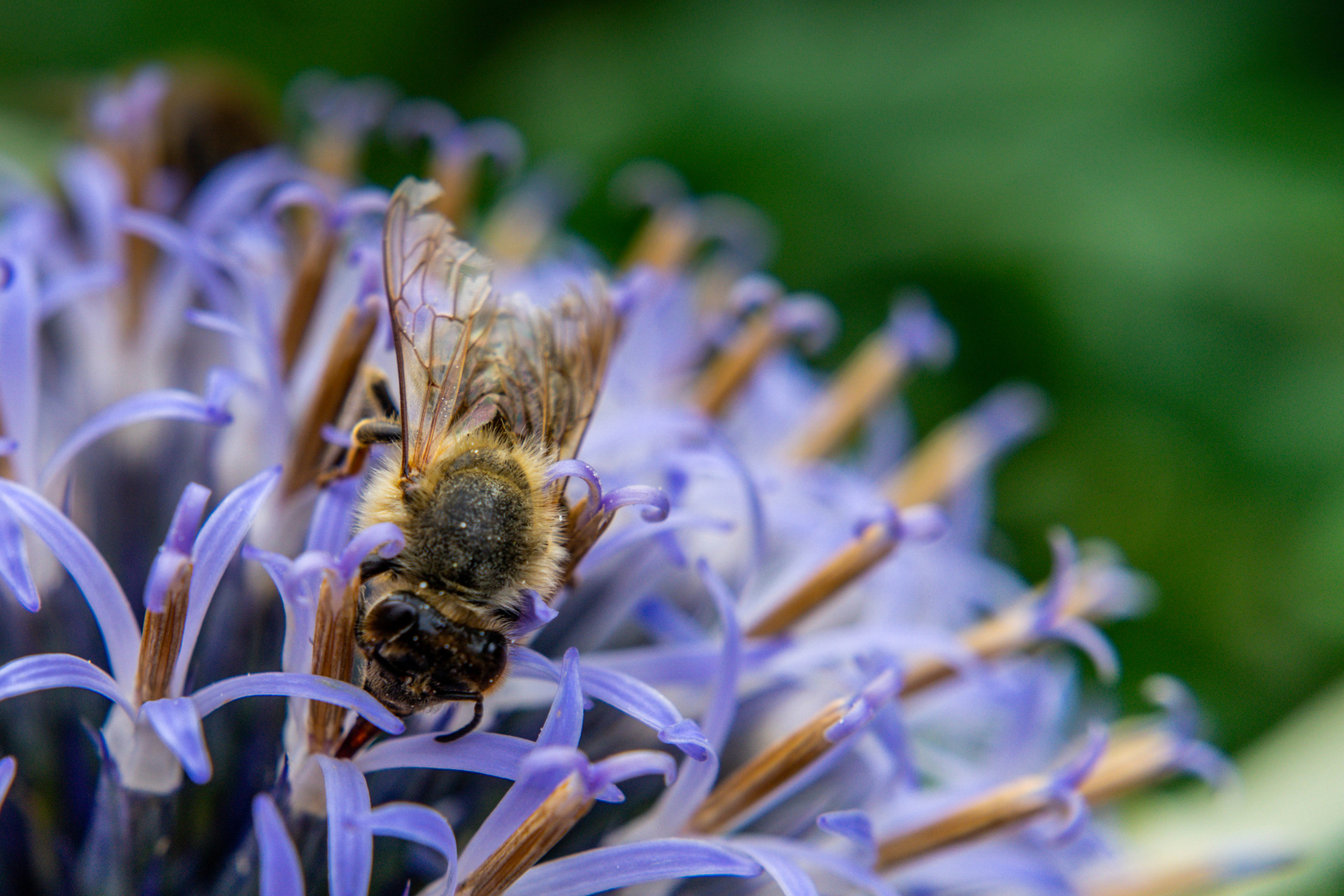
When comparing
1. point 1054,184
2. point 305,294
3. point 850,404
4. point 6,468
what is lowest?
point 6,468

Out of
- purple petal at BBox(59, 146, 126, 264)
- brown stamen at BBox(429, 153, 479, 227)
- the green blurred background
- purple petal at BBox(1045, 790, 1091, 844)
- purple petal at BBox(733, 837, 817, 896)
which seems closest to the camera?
purple petal at BBox(733, 837, 817, 896)

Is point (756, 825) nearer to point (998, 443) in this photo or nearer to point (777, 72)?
point (998, 443)

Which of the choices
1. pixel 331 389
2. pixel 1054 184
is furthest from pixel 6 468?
pixel 1054 184

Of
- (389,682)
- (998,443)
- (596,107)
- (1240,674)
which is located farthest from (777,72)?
(389,682)

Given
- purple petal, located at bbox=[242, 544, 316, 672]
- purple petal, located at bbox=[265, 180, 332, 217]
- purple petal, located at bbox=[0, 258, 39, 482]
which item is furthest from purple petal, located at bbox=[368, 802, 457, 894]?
purple petal, located at bbox=[265, 180, 332, 217]

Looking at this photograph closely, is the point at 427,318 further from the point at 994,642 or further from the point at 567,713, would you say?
the point at 994,642

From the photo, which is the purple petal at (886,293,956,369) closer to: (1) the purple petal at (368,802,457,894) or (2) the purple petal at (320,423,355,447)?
(2) the purple petal at (320,423,355,447)
